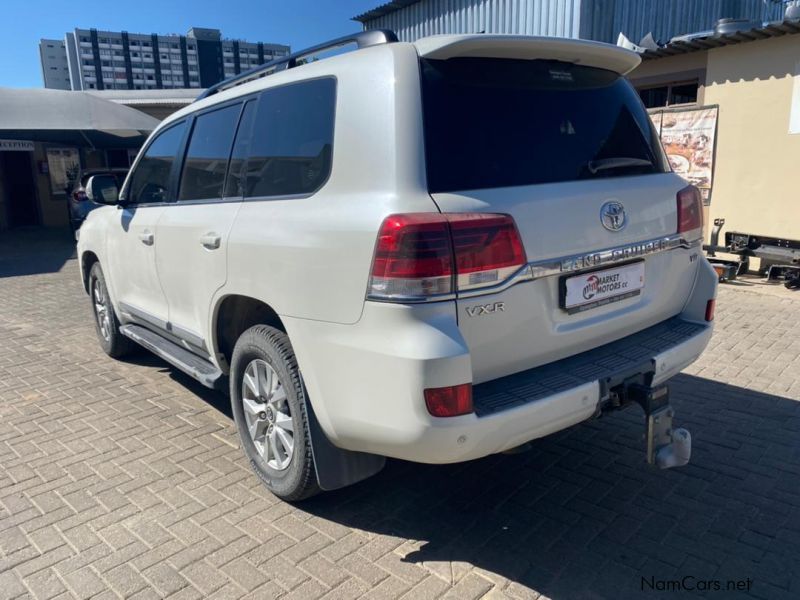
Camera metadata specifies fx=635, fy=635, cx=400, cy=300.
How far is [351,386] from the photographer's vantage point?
2482 millimetres

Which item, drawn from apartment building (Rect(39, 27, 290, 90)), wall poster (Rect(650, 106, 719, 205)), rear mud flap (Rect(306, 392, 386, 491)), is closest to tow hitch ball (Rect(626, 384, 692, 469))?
rear mud flap (Rect(306, 392, 386, 491))

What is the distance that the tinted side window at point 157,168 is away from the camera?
426 centimetres

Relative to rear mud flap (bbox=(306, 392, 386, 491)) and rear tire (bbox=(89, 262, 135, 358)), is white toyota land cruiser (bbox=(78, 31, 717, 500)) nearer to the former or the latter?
rear mud flap (bbox=(306, 392, 386, 491))

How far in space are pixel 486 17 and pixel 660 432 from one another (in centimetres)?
1167

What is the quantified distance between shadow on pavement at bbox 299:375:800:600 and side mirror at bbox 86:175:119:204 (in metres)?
3.09

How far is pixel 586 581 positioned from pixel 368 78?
222 centimetres

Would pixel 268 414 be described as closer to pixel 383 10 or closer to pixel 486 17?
pixel 486 17

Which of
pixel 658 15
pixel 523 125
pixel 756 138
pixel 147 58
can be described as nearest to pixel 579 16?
pixel 658 15

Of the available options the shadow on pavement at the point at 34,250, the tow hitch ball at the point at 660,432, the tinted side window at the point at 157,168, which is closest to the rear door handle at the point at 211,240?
the tinted side window at the point at 157,168

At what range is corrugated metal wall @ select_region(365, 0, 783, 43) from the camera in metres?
11.2

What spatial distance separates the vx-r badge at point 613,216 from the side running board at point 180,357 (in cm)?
223

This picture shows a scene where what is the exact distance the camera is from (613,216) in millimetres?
2760

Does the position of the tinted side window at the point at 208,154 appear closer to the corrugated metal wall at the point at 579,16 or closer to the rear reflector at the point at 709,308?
the rear reflector at the point at 709,308

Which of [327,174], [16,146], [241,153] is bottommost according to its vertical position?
[327,174]
